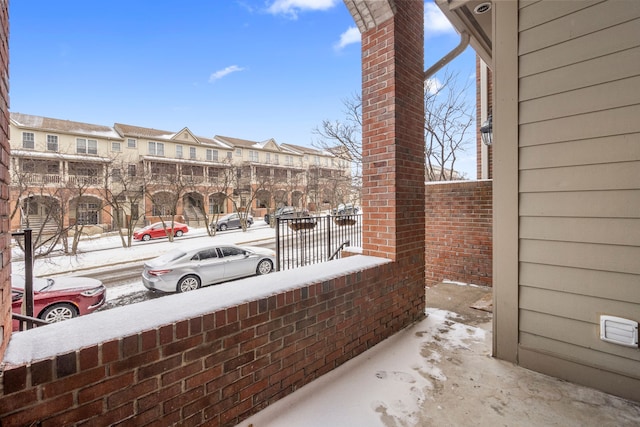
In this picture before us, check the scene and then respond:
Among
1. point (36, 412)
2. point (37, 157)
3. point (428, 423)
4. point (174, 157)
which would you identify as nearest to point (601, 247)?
point (428, 423)

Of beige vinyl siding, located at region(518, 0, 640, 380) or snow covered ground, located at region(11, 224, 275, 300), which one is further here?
snow covered ground, located at region(11, 224, 275, 300)

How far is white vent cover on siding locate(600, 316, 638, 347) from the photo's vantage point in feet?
5.43

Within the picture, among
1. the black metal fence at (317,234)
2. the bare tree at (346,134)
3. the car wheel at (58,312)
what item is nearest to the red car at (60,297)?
→ the car wheel at (58,312)

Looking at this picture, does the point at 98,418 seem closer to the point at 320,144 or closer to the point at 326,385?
the point at 326,385

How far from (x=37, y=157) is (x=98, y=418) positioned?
20677 millimetres

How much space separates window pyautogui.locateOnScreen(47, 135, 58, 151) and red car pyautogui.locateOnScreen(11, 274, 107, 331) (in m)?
19.3

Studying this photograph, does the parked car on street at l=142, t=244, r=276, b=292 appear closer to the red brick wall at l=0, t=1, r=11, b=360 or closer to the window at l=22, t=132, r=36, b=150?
the red brick wall at l=0, t=1, r=11, b=360

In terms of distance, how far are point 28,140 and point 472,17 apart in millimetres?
25912

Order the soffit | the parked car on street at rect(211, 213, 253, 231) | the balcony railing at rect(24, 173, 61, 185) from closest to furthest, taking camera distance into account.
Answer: the soffit, the balcony railing at rect(24, 173, 61, 185), the parked car on street at rect(211, 213, 253, 231)

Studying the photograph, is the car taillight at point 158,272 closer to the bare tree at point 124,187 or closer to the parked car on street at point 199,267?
the parked car on street at point 199,267

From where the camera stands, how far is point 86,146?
20297mm

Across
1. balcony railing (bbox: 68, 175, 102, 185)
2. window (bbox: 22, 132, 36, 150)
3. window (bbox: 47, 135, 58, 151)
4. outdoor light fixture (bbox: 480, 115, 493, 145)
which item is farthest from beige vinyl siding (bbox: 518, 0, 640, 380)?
window (bbox: 22, 132, 36, 150)

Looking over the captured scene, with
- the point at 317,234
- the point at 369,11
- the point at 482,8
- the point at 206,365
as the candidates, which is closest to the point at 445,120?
the point at 317,234

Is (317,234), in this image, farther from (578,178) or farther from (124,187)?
(124,187)
